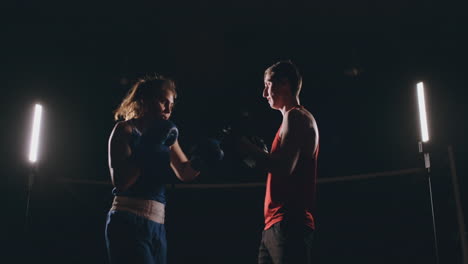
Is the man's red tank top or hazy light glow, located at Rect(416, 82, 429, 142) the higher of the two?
hazy light glow, located at Rect(416, 82, 429, 142)

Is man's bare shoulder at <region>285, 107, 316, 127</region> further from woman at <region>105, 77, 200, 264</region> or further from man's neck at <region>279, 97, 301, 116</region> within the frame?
woman at <region>105, 77, 200, 264</region>

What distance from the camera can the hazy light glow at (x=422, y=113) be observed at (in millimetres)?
2819

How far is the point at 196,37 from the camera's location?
454 centimetres

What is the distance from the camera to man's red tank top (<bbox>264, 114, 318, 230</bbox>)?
176cm

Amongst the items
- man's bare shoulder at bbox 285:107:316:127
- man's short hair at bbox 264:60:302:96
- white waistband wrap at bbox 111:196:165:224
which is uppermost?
man's short hair at bbox 264:60:302:96

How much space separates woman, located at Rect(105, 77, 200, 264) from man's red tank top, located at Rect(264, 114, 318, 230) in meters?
0.47

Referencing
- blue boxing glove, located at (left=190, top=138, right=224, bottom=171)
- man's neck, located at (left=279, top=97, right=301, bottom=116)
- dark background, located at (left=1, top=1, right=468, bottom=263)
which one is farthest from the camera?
dark background, located at (left=1, top=1, right=468, bottom=263)

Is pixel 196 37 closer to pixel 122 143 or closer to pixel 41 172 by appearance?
pixel 41 172

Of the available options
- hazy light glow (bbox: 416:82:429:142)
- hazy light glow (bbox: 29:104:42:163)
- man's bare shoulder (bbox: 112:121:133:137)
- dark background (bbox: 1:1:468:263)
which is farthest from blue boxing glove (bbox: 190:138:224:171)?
hazy light glow (bbox: 29:104:42:163)

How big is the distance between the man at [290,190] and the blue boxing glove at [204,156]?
0.35 meters

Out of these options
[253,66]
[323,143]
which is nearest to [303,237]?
[323,143]

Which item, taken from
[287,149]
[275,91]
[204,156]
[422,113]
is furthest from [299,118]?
[422,113]

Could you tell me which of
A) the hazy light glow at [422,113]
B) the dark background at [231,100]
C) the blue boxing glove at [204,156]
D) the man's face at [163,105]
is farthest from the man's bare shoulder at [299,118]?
the dark background at [231,100]

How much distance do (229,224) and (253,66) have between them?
1.68 m
